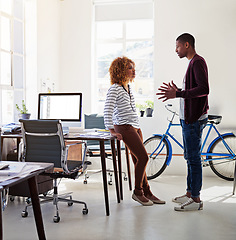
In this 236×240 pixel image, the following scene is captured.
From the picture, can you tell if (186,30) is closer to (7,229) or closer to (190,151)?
(190,151)

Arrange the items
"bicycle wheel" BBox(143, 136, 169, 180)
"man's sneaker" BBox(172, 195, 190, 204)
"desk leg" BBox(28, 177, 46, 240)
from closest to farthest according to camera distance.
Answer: "desk leg" BBox(28, 177, 46, 240) → "man's sneaker" BBox(172, 195, 190, 204) → "bicycle wheel" BBox(143, 136, 169, 180)

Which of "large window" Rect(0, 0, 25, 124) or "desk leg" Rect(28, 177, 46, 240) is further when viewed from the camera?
"large window" Rect(0, 0, 25, 124)

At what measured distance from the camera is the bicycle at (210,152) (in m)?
4.90

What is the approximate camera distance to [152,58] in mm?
5816

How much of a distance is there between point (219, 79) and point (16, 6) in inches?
119

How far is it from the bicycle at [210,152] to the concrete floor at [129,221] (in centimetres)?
75

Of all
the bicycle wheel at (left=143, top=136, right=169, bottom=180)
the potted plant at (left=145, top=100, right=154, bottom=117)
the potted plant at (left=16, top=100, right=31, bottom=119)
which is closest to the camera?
the potted plant at (left=16, top=100, right=31, bottom=119)

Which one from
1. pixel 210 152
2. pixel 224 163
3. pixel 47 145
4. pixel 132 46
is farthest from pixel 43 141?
pixel 132 46

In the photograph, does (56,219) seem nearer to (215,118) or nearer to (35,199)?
(35,199)

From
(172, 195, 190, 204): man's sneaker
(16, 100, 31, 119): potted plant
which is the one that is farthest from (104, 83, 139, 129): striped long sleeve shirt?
(16, 100, 31, 119): potted plant

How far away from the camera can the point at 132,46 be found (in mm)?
5855

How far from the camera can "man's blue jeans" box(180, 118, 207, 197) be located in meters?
3.40

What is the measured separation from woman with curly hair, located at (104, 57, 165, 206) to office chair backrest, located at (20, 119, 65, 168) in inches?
21.5

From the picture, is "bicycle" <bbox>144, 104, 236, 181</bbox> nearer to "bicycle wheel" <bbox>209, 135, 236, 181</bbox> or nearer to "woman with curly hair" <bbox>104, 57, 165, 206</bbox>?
"bicycle wheel" <bbox>209, 135, 236, 181</bbox>
